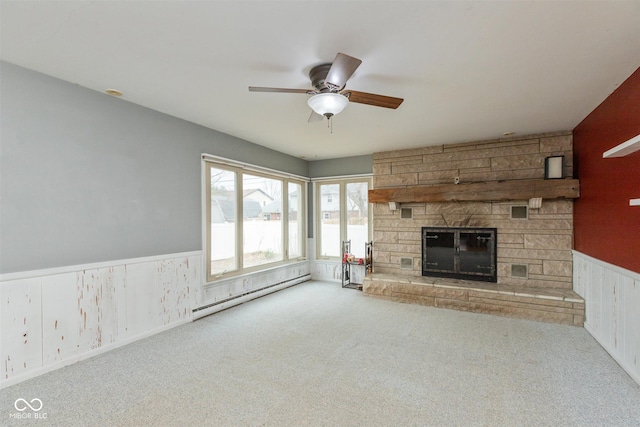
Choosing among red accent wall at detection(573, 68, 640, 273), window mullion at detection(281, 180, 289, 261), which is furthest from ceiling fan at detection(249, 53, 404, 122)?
window mullion at detection(281, 180, 289, 261)

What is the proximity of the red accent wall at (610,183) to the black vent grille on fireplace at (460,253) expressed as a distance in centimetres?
107

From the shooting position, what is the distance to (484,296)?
13.4 feet

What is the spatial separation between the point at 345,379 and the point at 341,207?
378 cm

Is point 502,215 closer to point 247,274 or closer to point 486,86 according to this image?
point 486,86

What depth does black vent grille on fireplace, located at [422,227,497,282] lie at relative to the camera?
451 centimetres

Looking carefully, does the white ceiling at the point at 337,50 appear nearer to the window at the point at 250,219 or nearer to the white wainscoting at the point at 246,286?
the window at the point at 250,219

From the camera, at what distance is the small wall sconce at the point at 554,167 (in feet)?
13.1

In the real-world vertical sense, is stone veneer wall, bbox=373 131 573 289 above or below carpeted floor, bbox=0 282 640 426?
above

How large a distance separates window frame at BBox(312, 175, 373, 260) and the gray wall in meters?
2.75

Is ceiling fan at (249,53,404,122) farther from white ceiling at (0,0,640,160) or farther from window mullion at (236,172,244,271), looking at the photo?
window mullion at (236,172,244,271)

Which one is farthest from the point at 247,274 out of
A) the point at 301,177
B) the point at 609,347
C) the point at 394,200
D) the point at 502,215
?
the point at 609,347

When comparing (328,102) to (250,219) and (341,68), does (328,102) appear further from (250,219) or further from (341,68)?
(250,219)

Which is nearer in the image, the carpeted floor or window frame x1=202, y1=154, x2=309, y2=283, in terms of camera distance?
the carpeted floor

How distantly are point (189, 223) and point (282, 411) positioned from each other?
247cm
